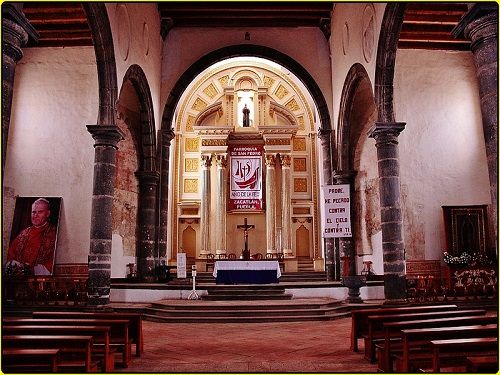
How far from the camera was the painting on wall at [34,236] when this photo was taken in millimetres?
13156

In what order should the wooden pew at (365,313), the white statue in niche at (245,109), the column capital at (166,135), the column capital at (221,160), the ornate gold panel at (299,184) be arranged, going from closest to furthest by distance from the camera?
the wooden pew at (365,313) < the column capital at (166,135) < the column capital at (221,160) < the ornate gold panel at (299,184) < the white statue in niche at (245,109)

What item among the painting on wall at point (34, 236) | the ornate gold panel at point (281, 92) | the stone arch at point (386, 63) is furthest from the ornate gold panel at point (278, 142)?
the stone arch at point (386, 63)

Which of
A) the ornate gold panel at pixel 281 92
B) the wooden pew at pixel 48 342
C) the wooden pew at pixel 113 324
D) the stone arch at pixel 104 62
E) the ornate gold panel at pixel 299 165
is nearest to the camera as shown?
the wooden pew at pixel 48 342

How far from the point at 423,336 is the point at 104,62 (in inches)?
361

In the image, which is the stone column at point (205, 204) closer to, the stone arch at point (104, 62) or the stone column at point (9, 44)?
the stone arch at point (104, 62)

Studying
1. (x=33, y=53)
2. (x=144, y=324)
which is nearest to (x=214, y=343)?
(x=144, y=324)

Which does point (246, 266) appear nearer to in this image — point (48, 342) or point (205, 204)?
point (205, 204)

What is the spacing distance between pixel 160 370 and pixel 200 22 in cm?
1363

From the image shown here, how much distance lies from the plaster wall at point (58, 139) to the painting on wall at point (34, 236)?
198 millimetres

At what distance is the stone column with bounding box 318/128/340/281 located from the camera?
48.6 ft

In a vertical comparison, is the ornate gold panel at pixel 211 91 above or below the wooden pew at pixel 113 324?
above

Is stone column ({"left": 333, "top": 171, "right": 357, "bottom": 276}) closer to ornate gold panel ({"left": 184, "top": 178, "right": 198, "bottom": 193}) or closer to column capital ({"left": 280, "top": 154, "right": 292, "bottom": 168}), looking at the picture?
column capital ({"left": 280, "top": 154, "right": 292, "bottom": 168})

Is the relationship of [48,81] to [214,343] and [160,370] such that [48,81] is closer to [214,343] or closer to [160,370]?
[214,343]

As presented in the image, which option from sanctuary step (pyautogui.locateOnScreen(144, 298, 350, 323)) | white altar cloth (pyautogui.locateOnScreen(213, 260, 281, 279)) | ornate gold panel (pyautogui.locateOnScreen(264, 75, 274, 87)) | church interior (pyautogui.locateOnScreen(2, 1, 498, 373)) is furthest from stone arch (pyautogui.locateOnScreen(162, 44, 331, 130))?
sanctuary step (pyautogui.locateOnScreen(144, 298, 350, 323))
